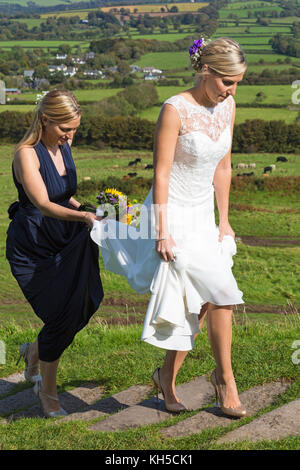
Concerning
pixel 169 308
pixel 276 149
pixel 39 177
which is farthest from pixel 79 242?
pixel 276 149

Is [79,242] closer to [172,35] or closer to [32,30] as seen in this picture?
[172,35]

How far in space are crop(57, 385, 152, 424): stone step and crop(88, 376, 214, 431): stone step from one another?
19 cm

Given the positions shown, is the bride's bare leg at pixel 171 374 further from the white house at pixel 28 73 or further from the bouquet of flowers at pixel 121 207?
the white house at pixel 28 73

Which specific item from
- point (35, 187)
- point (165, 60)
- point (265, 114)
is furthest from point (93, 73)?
point (35, 187)

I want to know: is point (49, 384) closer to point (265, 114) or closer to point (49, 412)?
point (49, 412)

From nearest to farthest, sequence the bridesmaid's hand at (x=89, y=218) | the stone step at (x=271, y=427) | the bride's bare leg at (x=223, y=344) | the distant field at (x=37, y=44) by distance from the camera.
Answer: the stone step at (x=271, y=427) → the bride's bare leg at (x=223, y=344) → the bridesmaid's hand at (x=89, y=218) → the distant field at (x=37, y=44)

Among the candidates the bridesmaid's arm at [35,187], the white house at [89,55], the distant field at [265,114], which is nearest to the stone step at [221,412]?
the bridesmaid's arm at [35,187]

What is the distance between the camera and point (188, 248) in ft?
15.2

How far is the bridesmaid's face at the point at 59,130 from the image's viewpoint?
4.81 m

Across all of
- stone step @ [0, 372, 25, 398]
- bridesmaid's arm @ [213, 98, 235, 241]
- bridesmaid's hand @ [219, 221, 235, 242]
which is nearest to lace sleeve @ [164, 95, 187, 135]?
bridesmaid's arm @ [213, 98, 235, 241]

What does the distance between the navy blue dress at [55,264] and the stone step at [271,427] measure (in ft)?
5.30

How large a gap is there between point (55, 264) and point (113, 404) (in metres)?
1.23

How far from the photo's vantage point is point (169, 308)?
4.59 m
